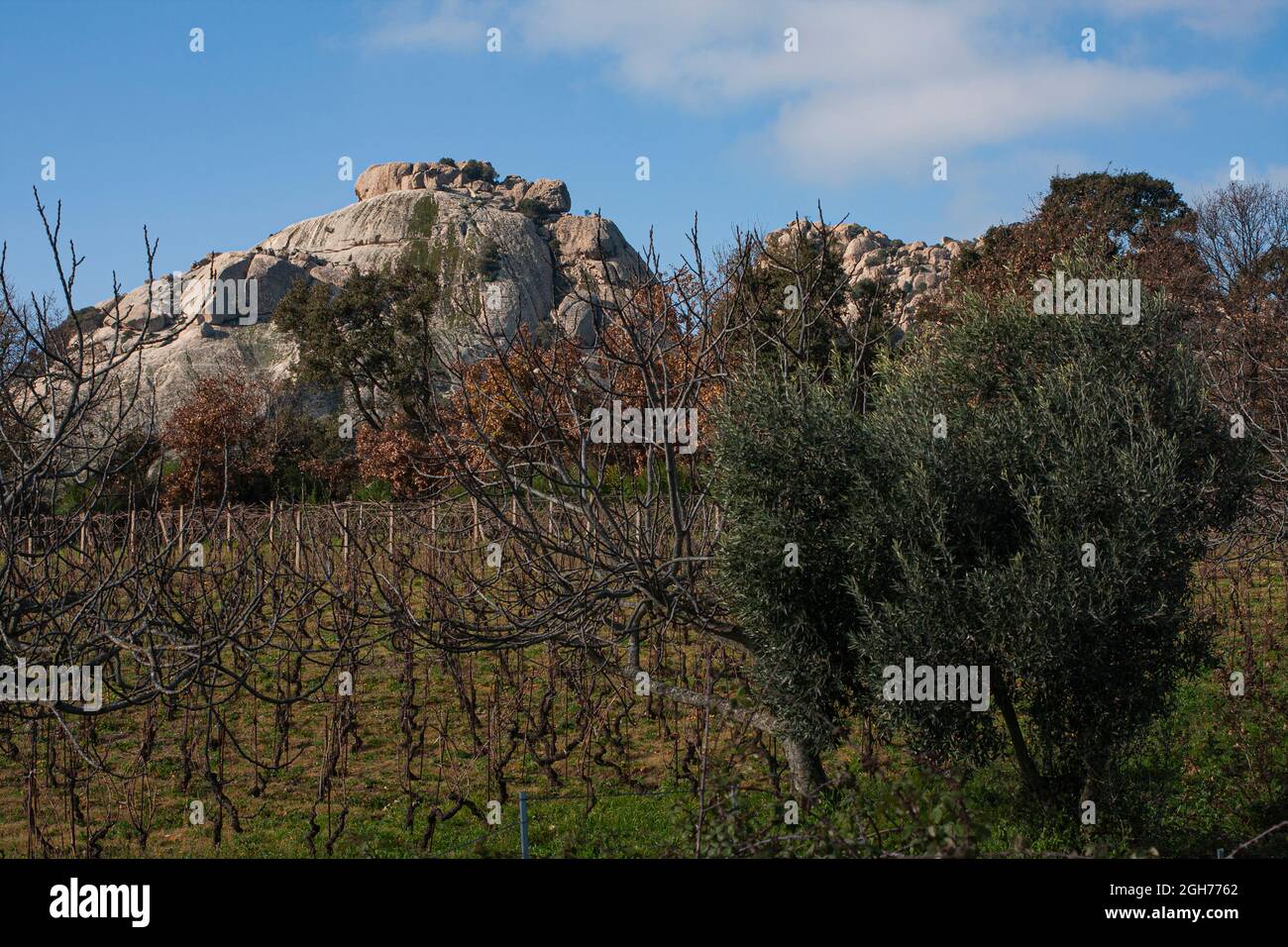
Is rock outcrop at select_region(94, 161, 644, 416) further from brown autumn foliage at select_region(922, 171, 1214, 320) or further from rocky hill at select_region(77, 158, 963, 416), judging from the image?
brown autumn foliage at select_region(922, 171, 1214, 320)

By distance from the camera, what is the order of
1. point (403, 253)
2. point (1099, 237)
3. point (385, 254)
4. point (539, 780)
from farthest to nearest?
point (385, 254)
point (403, 253)
point (1099, 237)
point (539, 780)

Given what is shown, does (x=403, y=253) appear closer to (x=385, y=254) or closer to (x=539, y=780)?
(x=385, y=254)

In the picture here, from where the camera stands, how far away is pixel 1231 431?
326 inches

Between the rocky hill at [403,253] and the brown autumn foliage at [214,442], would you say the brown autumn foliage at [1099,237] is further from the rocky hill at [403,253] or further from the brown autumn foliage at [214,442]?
the brown autumn foliage at [214,442]

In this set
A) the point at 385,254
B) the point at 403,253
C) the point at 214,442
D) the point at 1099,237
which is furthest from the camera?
the point at 385,254

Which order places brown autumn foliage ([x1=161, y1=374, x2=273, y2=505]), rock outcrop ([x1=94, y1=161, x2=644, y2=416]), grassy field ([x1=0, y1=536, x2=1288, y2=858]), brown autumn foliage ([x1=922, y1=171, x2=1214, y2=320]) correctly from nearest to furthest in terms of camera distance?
grassy field ([x1=0, y1=536, x2=1288, y2=858]), brown autumn foliage ([x1=922, y1=171, x2=1214, y2=320]), brown autumn foliage ([x1=161, y1=374, x2=273, y2=505]), rock outcrop ([x1=94, y1=161, x2=644, y2=416])

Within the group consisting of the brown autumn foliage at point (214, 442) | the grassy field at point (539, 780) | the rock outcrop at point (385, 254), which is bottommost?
the grassy field at point (539, 780)

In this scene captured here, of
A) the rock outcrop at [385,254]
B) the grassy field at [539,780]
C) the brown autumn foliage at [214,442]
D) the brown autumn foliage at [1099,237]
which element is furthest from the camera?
the rock outcrop at [385,254]

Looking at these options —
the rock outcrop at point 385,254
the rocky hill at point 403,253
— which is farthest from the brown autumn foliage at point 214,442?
the rock outcrop at point 385,254

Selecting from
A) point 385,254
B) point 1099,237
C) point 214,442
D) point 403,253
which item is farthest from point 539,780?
point 385,254

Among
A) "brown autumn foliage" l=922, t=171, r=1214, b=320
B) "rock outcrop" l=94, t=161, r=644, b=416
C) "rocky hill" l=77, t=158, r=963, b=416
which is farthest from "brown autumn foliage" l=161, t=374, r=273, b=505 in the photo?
"brown autumn foliage" l=922, t=171, r=1214, b=320
